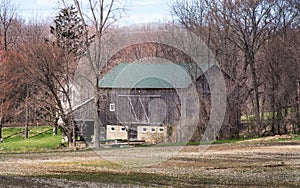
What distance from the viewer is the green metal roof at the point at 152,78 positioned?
1663 inches

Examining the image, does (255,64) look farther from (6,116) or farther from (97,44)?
(6,116)

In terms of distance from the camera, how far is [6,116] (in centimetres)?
5091

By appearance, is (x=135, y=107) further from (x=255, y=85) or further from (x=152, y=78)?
(x=255, y=85)

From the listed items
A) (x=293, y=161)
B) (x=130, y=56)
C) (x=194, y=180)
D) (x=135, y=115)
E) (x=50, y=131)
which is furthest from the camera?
(x=50, y=131)

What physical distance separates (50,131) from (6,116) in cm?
560

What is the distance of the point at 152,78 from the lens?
42.8 m

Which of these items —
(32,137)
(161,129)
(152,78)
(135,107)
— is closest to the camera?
(161,129)

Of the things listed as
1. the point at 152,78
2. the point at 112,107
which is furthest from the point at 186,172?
the point at 112,107

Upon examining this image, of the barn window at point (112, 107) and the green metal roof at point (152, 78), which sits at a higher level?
the green metal roof at point (152, 78)

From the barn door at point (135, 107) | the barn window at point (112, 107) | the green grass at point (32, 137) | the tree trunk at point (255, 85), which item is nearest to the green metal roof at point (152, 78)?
the barn door at point (135, 107)

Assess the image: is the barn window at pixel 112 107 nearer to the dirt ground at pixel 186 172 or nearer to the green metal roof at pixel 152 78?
the green metal roof at pixel 152 78

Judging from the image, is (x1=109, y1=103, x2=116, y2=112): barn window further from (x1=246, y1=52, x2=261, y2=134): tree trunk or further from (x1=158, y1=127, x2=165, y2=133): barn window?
(x1=246, y1=52, x2=261, y2=134): tree trunk

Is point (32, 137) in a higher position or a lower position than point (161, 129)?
lower

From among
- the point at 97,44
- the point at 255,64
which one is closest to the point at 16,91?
the point at 97,44
